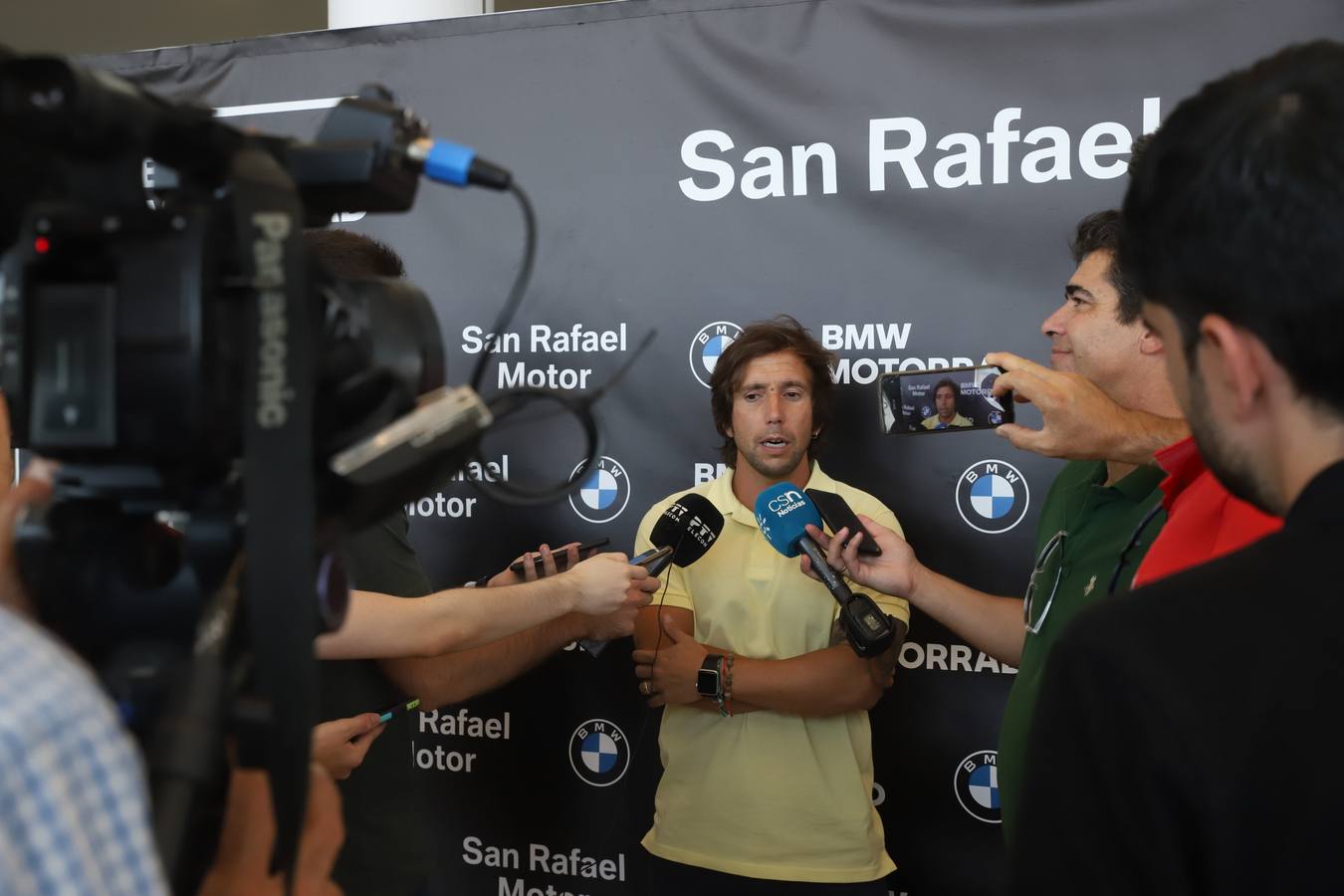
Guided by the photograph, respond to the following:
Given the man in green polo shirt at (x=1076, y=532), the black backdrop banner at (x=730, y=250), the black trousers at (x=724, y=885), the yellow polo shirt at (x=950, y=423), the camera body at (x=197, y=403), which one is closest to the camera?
the camera body at (x=197, y=403)

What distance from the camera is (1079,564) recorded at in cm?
168

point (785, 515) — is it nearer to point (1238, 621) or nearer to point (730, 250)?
point (730, 250)

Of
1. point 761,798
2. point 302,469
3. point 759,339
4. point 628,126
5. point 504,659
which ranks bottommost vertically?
point 761,798

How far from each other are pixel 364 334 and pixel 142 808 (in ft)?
1.16

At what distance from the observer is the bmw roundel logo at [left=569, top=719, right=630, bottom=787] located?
2488 mm

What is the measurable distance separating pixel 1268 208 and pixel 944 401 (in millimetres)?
1164

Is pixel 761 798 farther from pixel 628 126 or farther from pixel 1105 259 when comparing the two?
pixel 628 126

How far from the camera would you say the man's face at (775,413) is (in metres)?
2.28

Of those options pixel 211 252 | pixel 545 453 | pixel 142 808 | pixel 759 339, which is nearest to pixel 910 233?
pixel 759 339

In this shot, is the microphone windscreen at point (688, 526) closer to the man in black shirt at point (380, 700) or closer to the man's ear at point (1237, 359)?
the man in black shirt at point (380, 700)

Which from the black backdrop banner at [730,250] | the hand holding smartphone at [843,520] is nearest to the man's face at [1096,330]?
the black backdrop banner at [730,250]

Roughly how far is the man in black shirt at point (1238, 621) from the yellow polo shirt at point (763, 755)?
1.38 meters

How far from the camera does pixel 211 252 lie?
2.24 feet

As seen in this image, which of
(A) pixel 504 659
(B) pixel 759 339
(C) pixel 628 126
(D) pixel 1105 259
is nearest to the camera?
(D) pixel 1105 259
